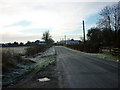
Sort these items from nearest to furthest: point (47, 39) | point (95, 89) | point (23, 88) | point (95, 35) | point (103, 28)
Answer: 1. point (95, 89)
2. point (23, 88)
3. point (103, 28)
4. point (95, 35)
5. point (47, 39)

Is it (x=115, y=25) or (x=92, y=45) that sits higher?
(x=115, y=25)

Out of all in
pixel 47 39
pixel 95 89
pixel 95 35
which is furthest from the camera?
pixel 47 39

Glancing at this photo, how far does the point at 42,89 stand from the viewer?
7.35 m

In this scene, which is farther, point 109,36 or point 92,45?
point 109,36

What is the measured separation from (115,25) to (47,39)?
1612 inches

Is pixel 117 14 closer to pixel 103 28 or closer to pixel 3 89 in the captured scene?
pixel 103 28

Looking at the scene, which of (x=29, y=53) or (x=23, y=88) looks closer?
(x=23, y=88)

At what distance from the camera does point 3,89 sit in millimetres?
7871

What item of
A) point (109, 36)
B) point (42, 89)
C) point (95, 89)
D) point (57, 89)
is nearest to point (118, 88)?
point (95, 89)

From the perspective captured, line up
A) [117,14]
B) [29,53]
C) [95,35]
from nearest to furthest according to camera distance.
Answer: [29,53] → [117,14] → [95,35]

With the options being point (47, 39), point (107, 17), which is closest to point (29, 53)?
point (107, 17)

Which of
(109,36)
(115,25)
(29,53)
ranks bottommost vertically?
(29,53)

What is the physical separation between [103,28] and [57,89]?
53.5 metres

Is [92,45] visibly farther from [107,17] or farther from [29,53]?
[107,17]
